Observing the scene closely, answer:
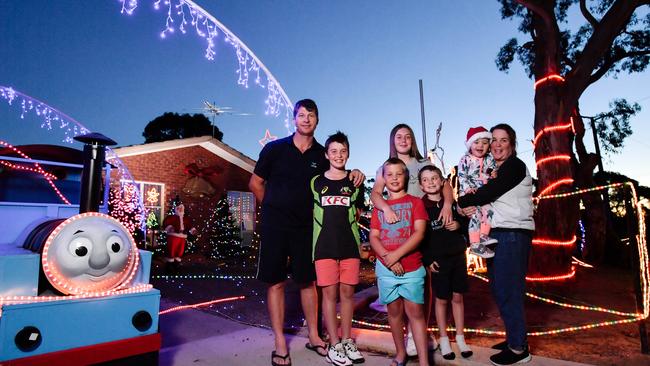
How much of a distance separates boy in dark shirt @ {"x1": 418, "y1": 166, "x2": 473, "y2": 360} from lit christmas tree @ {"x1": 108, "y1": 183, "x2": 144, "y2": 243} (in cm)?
909

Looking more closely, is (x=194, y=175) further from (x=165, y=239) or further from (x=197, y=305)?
(x=197, y=305)

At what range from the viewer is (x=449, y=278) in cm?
294

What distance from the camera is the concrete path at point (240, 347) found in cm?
286

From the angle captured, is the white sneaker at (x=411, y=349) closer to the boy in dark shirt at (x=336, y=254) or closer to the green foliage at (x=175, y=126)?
the boy in dark shirt at (x=336, y=254)

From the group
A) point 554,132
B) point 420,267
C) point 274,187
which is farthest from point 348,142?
point 554,132

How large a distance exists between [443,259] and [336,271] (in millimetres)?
797

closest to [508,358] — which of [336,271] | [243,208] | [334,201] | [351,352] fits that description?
[351,352]

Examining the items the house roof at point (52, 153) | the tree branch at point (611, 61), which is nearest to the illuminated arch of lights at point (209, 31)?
the house roof at point (52, 153)

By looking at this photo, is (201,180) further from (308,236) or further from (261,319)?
(308,236)

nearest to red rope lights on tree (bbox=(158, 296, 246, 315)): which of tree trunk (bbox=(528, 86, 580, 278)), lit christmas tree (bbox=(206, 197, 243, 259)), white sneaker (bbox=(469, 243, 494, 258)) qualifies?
white sneaker (bbox=(469, 243, 494, 258))

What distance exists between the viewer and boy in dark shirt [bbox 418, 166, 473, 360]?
292cm

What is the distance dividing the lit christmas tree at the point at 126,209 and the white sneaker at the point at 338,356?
8.82 metres

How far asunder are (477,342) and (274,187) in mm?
2144

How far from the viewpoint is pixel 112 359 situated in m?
2.34
